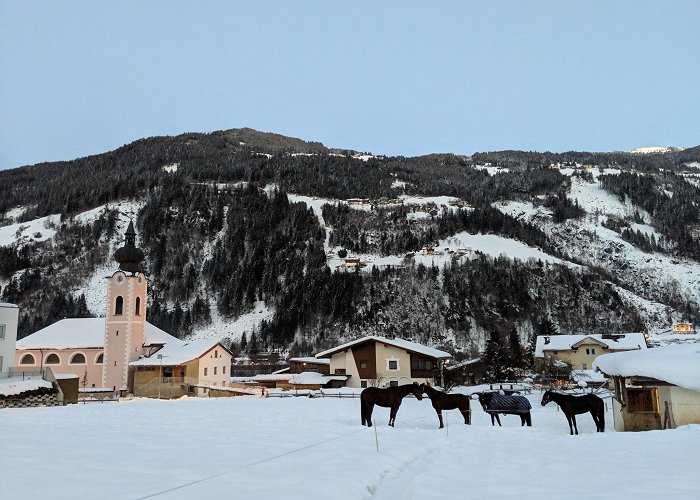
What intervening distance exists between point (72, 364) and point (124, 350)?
6856mm

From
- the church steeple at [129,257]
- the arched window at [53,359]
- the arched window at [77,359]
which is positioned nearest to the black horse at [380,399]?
the church steeple at [129,257]

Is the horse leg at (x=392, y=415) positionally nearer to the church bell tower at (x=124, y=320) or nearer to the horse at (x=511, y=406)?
the horse at (x=511, y=406)

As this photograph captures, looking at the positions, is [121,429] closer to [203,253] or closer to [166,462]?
[166,462]

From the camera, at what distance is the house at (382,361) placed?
188 feet

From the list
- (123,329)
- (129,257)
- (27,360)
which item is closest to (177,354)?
(123,329)

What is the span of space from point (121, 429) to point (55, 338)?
2041 inches

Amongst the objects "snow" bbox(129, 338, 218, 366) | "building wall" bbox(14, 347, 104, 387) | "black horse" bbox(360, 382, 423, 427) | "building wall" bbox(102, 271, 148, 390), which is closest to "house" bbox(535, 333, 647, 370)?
"snow" bbox(129, 338, 218, 366)

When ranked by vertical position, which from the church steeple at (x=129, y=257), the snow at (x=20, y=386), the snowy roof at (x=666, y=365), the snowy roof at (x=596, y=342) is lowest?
the snow at (x=20, y=386)

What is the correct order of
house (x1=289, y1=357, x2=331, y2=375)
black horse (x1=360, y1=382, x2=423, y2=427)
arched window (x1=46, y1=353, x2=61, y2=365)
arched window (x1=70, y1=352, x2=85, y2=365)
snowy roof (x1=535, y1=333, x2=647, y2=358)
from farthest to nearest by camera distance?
snowy roof (x1=535, y1=333, x2=647, y2=358) → house (x1=289, y1=357, x2=331, y2=375) → arched window (x1=70, y1=352, x2=85, y2=365) → arched window (x1=46, y1=353, x2=61, y2=365) → black horse (x1=360, y1=382, x2=423, y2=427)

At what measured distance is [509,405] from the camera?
20.7m

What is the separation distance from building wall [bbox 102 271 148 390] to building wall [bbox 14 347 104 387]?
2.41 m

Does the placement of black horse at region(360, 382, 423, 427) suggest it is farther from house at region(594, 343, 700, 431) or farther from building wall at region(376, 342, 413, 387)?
building wall at region(376, 342, 413, 387)

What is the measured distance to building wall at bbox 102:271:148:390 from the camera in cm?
5919

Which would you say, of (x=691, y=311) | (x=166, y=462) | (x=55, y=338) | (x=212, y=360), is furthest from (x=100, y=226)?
(x=166, y=462)
